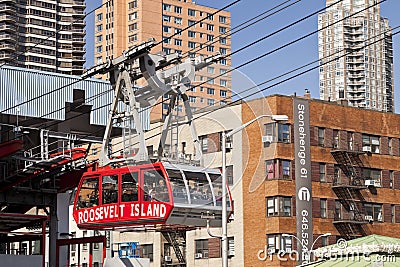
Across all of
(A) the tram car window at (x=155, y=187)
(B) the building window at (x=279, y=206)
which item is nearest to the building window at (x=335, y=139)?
(B) the building window at (x=279, y=206)

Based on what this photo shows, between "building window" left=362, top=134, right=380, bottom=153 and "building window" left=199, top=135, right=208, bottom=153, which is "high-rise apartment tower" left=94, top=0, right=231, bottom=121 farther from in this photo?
"building window" left=199, top=135, right=208, bottom=153

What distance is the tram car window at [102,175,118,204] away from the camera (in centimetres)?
3372

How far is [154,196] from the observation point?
106ft

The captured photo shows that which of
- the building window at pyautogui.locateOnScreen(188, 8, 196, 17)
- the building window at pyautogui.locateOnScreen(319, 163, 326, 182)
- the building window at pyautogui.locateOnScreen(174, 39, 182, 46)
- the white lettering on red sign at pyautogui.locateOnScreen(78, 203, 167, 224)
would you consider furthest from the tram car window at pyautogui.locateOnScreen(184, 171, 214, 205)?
the building window at pyautogui.locateOnScreen(188, 8, 196, 17)

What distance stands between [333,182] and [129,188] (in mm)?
43950

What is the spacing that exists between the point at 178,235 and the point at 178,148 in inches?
1893

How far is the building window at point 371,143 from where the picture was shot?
256 ft

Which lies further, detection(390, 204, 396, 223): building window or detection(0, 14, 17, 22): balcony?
detection(0, 14, 17, 22): balcony

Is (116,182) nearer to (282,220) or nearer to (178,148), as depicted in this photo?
(178,148)

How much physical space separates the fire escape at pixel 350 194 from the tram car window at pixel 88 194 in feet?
135

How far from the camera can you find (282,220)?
7056 cm

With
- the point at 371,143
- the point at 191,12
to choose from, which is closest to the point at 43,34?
the point at 191,12

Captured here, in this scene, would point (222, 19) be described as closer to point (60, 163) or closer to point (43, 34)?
point (43, 34)

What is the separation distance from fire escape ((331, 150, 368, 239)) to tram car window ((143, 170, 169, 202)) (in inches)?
1692
